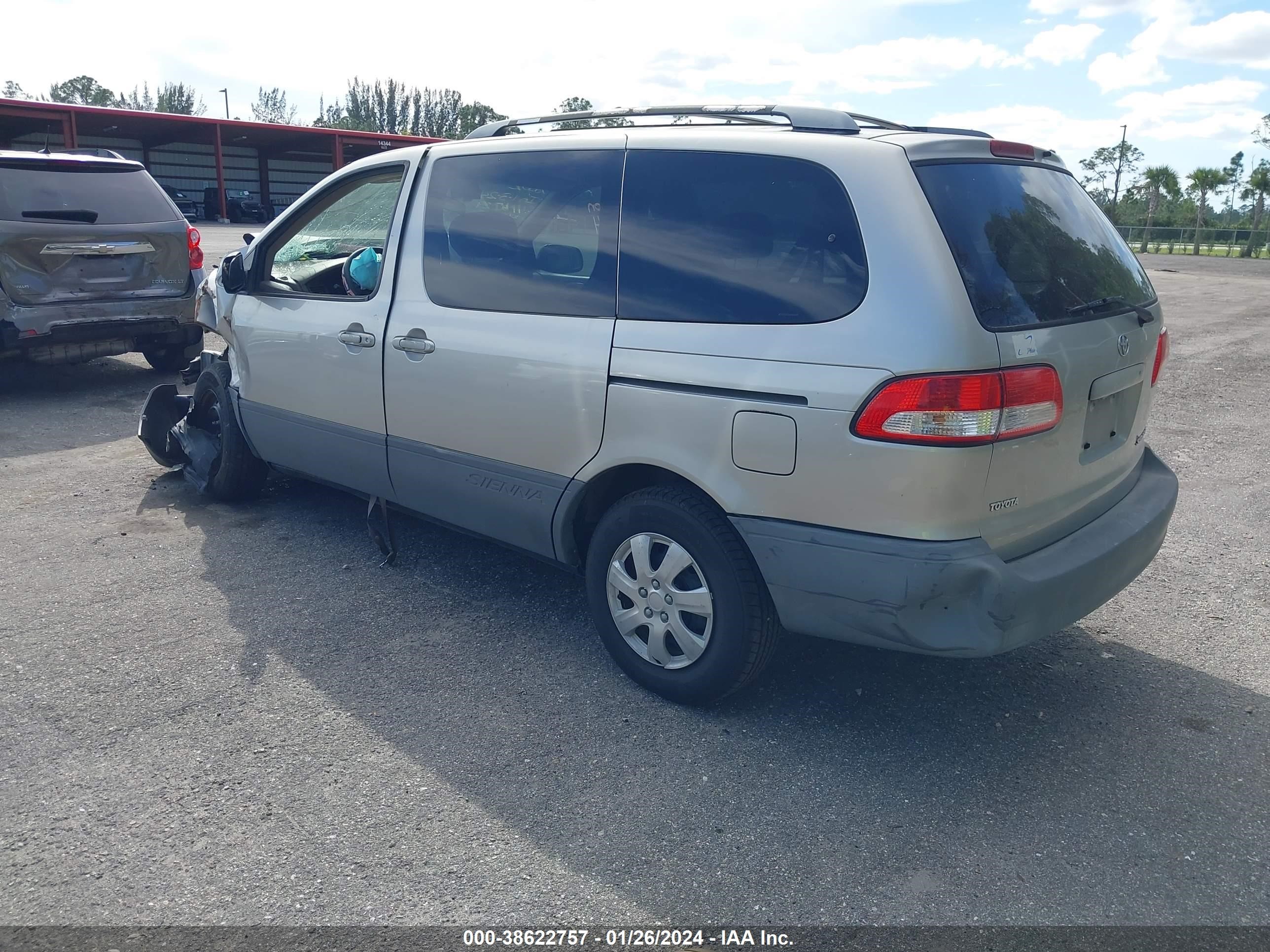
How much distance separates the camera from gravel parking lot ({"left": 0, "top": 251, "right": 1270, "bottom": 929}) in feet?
8.36

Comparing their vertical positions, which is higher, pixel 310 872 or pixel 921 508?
pixel 921 508

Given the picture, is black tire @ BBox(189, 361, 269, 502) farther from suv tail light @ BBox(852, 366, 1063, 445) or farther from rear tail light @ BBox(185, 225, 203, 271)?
suv tail light @ BBox(852, 366, 1063, 445)

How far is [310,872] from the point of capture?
260 cm

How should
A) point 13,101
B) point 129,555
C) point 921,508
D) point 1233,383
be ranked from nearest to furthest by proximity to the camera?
point 921,508 < point 129,555 < point 1233,383 < point 13,101

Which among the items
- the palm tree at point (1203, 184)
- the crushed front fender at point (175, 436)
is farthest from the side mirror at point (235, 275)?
the palm tree at point (1203, 184)

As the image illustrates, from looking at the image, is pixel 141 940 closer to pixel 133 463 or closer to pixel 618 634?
pixel 618 634

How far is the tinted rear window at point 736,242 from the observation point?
9.66 feet

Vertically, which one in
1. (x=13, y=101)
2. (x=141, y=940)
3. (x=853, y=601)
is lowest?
(x=141, y=940)

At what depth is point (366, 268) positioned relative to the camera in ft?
14.4

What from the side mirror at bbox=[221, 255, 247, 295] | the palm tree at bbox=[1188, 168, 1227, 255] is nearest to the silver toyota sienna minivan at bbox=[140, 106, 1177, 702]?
the side mirror at bbox=[221, 255, 247, 295]

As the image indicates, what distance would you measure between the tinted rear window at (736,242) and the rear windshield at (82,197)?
6.14 meters

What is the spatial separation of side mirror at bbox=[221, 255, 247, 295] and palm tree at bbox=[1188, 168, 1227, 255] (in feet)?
191

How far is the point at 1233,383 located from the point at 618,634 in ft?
28.1

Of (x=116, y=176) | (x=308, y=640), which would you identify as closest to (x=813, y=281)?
(x=308, y=640)
